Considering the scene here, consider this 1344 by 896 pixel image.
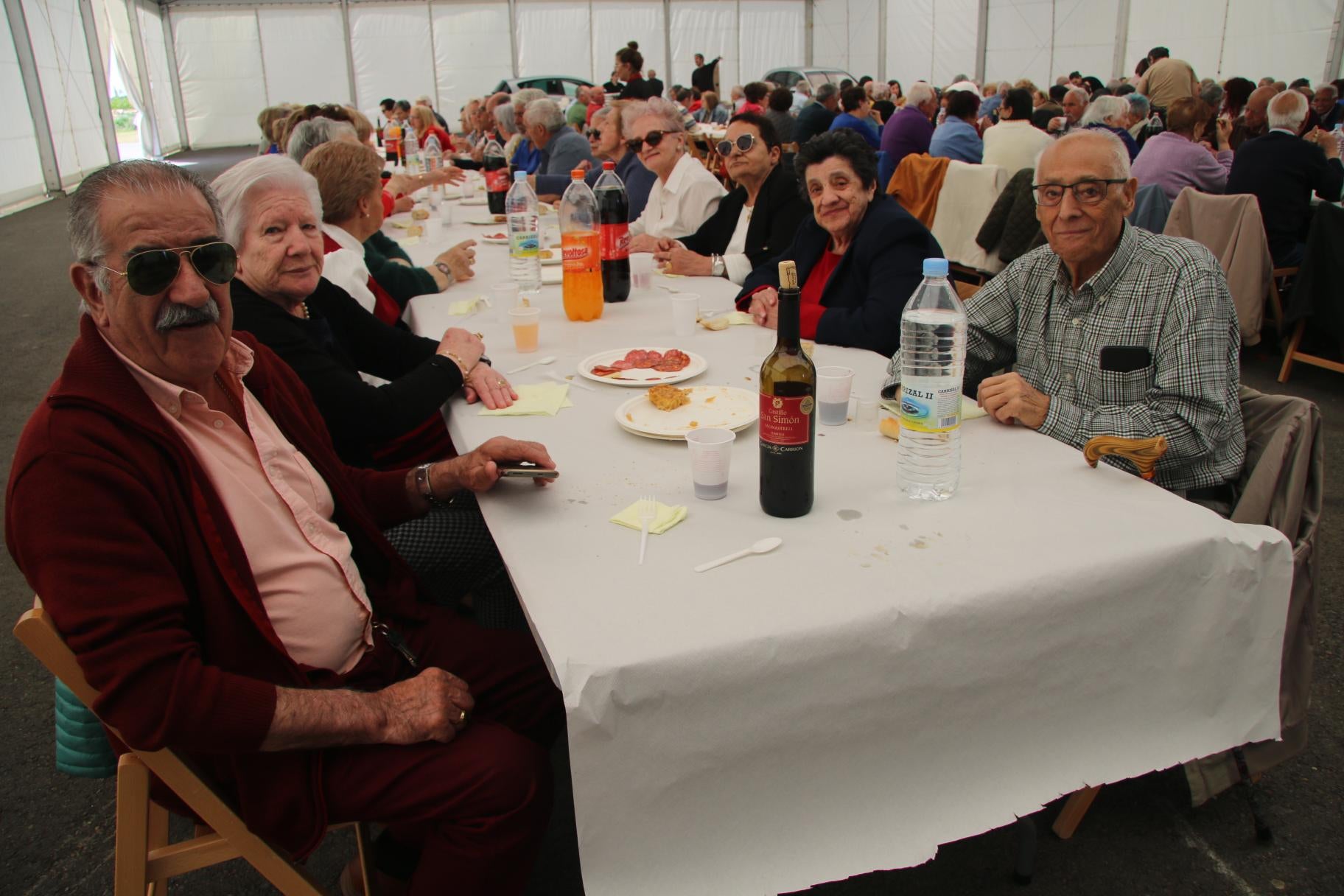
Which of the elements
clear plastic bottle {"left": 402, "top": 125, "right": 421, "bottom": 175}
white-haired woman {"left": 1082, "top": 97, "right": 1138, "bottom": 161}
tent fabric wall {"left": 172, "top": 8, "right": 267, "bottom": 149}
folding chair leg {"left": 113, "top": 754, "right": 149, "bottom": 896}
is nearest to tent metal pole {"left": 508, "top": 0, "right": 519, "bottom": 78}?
tent fabric wall {"left": 172, "top": 8, "right": 267, "bottom": 149}

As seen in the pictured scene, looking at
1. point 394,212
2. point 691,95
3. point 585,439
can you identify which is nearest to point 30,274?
point 394,212

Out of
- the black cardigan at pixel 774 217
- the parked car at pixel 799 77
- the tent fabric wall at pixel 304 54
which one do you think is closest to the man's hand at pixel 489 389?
the black cardigan at pixel 774 217

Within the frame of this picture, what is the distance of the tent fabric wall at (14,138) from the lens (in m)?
11.7

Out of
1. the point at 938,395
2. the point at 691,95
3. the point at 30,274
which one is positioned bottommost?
the point at 30,274

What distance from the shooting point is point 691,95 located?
1612cm

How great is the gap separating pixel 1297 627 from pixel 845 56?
23577 mm

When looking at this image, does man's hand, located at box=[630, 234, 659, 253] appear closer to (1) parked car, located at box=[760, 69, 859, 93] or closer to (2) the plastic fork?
(2) the plastic fork

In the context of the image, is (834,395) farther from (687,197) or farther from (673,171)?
(673,171)

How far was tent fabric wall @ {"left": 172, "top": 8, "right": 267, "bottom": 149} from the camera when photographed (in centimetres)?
2127

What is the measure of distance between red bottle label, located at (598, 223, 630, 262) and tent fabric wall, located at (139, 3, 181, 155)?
69.1 feet

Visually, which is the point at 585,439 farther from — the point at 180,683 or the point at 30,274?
the point at 30,274

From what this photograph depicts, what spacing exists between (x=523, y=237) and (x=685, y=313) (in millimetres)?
879

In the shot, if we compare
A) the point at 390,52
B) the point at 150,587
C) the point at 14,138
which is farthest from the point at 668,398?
the point at 390,52

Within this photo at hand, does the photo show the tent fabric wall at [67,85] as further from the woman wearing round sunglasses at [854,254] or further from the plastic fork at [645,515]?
the plastic fork at [645,515]
